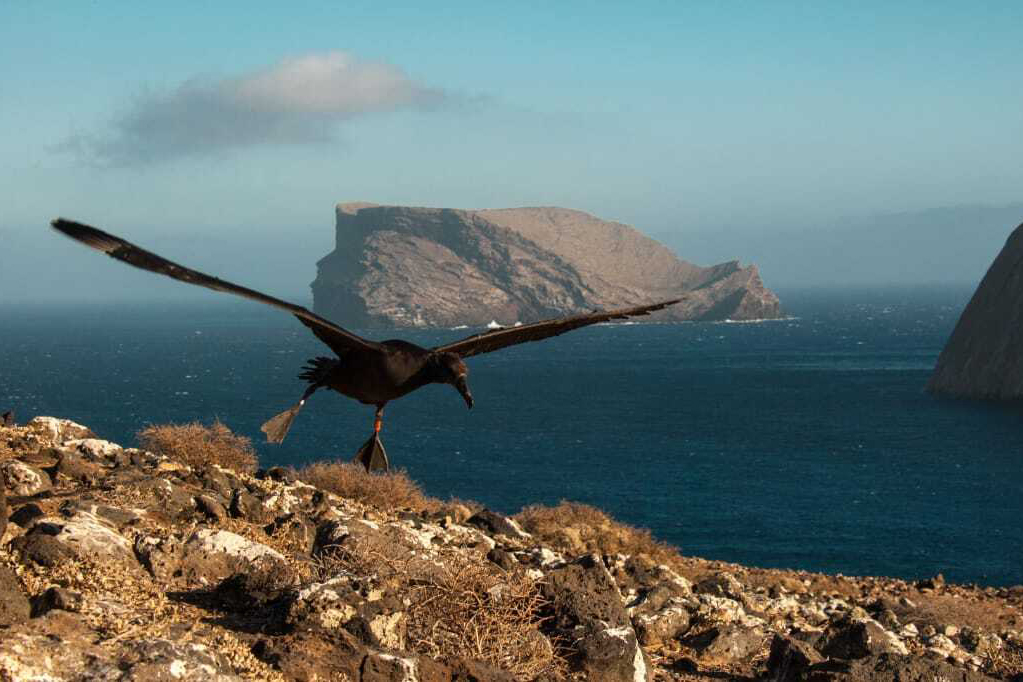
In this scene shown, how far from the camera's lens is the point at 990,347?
13000cm

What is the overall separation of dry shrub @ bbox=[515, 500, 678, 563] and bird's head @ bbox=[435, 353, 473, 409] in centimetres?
1543

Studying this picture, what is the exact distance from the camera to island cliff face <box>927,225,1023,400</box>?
415 feet

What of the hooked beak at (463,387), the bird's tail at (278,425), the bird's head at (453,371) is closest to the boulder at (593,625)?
the bird's tail at (278,425)

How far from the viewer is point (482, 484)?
75.2 m

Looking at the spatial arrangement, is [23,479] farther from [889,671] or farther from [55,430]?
[889,671]

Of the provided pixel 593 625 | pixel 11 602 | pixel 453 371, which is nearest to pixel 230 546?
pixel 11 602

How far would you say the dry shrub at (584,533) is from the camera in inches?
938

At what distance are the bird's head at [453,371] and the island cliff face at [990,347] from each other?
425ft

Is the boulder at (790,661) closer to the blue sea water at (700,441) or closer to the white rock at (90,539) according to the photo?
the white rock at (90,539)

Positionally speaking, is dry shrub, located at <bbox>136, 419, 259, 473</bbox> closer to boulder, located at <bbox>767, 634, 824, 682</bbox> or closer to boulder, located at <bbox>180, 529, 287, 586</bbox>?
boulder, located at <bbox>180, 529, 287, 586</bbox>

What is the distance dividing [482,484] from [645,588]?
197 feet

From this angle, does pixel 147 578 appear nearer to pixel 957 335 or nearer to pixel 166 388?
pixel 166 388

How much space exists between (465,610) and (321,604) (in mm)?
1454

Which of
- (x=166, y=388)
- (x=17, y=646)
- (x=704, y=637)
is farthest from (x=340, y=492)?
(x=166, y=388)
